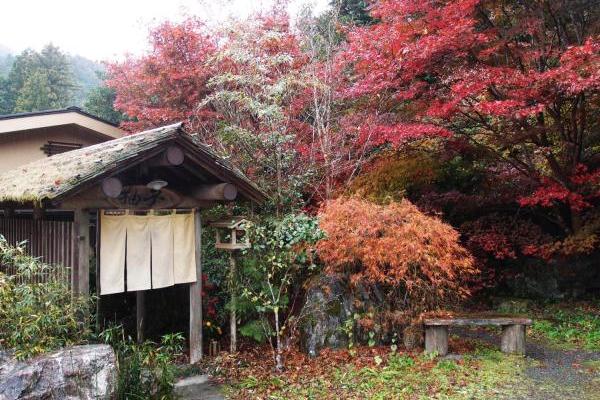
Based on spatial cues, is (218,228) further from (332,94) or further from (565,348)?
(565,348)

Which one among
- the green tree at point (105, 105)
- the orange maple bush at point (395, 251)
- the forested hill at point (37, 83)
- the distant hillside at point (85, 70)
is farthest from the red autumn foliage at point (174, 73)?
the distant hillside at point (85, 70)

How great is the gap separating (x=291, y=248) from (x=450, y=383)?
10.2ft

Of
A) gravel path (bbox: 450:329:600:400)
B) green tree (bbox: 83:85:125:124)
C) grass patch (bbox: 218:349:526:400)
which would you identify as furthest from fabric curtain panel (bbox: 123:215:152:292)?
green tree (bbox: 83:85:125:124)

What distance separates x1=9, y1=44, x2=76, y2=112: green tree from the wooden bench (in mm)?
30431

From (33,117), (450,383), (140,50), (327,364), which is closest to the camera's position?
(450,383)

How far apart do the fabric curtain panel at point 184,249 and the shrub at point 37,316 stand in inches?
63.6

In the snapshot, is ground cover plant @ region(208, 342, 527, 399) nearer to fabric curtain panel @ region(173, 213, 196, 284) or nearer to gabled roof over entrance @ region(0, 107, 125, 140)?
fabric curtain panel @ region(173, 213, 196, 284)

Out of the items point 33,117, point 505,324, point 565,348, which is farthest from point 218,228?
point 33,117

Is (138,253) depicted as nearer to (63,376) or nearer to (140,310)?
(63,376)

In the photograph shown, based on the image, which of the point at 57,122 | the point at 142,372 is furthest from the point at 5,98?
the point at 142,372

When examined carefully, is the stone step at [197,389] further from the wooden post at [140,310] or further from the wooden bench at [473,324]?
the wooden bench at [473,324]

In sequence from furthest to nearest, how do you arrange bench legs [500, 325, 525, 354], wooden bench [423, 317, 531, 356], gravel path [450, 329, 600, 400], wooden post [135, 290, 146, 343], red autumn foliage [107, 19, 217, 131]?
1. red autumn foliage [107, 19, 217, 131]
2. wooden post [135, 290, 146, 343]
3. bench legs [500, 325, 525, 354]
4. wooden bench [423, 317, 531, 356]
5. gravel path [450, 329, 600, 400]

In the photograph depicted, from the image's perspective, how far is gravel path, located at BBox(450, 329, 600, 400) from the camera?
5820mm

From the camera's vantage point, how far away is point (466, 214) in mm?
11477
